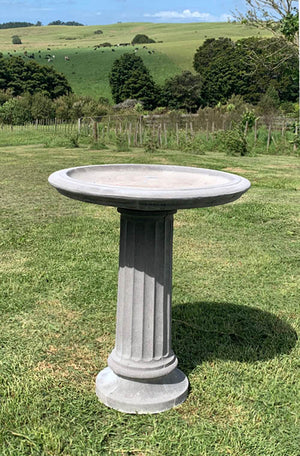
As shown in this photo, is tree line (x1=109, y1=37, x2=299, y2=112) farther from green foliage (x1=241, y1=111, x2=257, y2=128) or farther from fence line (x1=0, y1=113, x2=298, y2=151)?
green foliage (x1=241, y1=111, x2=257, y2=128)

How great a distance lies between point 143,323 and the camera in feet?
9.35

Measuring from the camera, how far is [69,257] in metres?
5.62

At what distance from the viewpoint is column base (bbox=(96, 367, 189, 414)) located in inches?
111

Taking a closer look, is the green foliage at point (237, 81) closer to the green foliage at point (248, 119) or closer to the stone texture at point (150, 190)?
the green foliage at point (248, 119)

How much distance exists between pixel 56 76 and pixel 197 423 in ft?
201

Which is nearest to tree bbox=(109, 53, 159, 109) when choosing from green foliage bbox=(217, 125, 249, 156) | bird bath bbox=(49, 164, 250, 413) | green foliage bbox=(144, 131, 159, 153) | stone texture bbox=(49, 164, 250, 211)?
green foliage bbox=(144, 131, 159, 153)

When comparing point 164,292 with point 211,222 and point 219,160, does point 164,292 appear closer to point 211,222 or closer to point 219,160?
point 211,222

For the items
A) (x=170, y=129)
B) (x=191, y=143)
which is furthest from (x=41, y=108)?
(x=191, y=143)

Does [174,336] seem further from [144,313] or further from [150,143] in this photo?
[150,143]

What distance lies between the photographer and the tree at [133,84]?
2447 inches

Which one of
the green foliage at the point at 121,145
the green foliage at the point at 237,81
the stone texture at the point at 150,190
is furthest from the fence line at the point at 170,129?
the green foliage at the point at 237,81

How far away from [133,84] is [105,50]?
99.9 ft

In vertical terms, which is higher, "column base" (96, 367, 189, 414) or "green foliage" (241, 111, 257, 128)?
"green foliage" (241, 111, 257, 128)

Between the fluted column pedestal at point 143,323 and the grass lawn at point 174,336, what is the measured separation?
94mm
